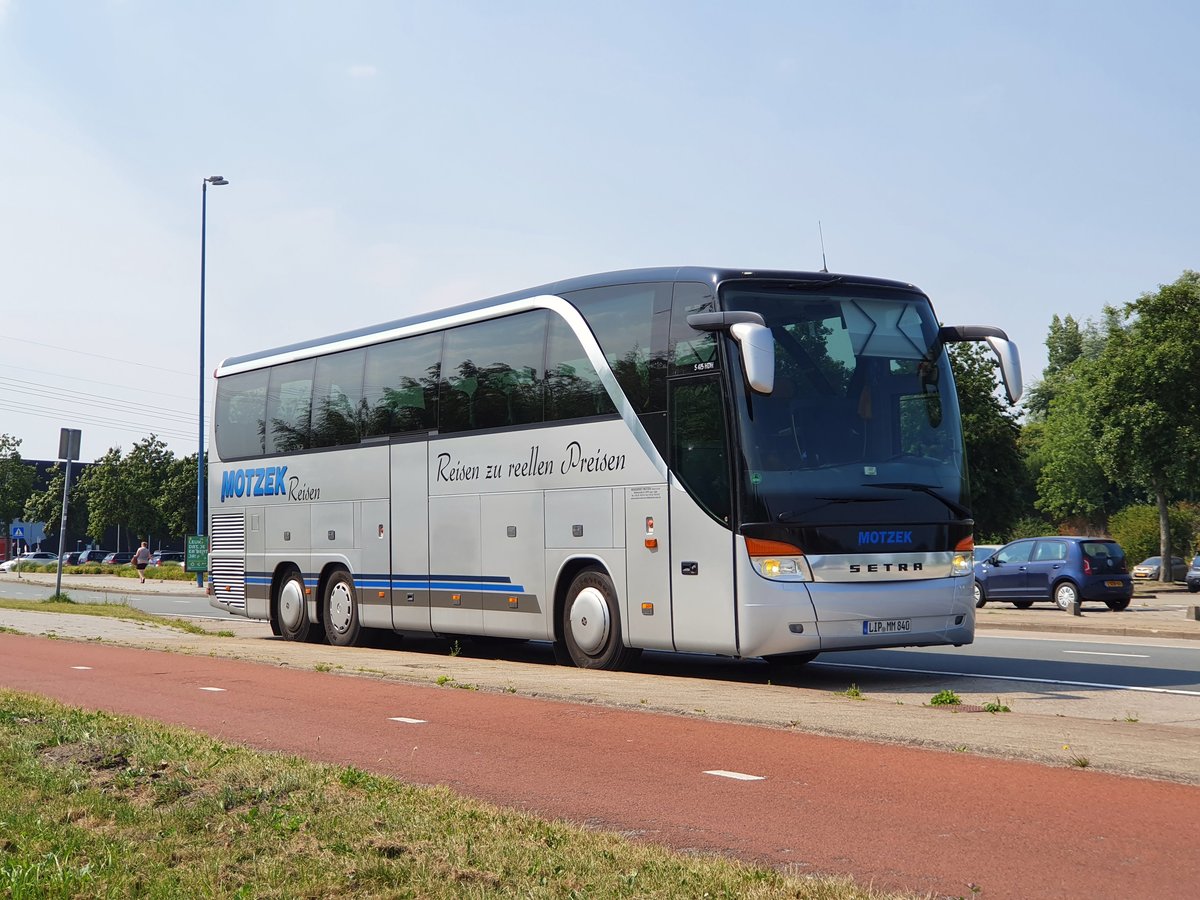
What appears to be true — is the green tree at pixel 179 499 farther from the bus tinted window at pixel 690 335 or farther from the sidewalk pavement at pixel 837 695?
the bus tinted window at pixel 690 335

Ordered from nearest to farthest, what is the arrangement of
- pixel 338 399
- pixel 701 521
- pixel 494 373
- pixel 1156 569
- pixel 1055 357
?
pixel 701 521 → pixel 494 373 → pixel 338 399 → pixel 1156 569 → pixel 1055 357

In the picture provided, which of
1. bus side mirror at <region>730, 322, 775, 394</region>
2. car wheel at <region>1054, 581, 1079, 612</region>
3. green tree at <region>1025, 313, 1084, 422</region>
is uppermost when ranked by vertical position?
green tree at <region>1025, 313, 1084, 422</region>

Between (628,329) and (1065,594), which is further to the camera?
(1065,594)

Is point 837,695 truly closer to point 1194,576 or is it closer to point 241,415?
point 241,415

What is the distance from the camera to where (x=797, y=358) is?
13484mm

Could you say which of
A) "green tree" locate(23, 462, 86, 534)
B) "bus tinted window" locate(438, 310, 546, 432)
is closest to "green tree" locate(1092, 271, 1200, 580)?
"bus tinted window" locate(438, 310, 546, 432)

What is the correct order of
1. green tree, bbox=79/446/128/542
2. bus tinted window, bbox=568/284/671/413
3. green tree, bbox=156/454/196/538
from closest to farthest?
bus tinted window, bbox=568/284/671/413 → green tree, bbox=156/454/196/538 → green tree, bbox=79/446/128/542

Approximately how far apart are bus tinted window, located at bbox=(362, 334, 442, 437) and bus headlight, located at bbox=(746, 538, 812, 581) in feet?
20.7

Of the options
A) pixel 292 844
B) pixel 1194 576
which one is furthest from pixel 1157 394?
pixel 292 844

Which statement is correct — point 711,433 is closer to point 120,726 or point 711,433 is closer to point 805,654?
point 805,654

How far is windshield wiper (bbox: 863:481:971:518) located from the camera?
13349 millimetres

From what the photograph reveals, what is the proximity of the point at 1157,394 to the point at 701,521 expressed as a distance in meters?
37.8

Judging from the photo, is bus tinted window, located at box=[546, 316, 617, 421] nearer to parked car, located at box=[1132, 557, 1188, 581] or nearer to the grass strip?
the grass strip

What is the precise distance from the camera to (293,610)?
21141 mm
